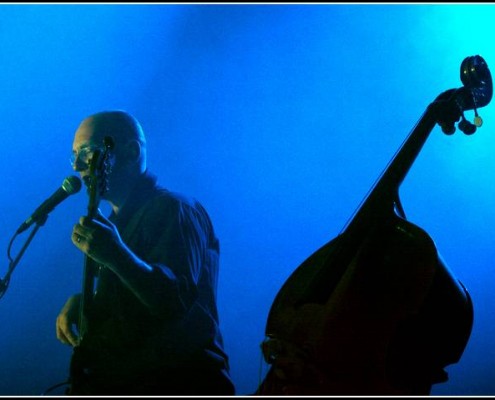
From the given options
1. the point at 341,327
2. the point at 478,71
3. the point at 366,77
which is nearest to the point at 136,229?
the point at 341,327

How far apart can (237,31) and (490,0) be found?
1761 millimetres

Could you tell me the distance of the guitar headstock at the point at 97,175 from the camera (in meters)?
1.58

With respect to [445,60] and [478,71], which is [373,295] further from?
[445,60]

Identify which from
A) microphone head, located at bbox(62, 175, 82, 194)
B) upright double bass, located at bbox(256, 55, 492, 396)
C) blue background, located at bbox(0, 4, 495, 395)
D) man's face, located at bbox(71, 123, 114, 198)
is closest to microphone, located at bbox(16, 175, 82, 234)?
microphone head, located at bbox(62, 175, 82, 194)

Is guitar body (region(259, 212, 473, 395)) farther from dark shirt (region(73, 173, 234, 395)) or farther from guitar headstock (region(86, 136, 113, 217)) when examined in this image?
guitar headstock (region(86, 136, 113, 217))

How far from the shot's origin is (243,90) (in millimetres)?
3752

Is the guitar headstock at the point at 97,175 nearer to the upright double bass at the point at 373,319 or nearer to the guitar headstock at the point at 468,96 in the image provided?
the upright double bass at the point at 373,319

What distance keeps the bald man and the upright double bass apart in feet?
1.43

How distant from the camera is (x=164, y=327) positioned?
5.32 ft

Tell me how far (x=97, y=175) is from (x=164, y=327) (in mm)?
536

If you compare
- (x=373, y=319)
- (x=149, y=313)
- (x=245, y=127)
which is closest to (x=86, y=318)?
(x=149, y=313)

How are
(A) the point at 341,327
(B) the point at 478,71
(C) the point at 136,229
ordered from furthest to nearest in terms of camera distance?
(C) the point at 136,229 → (B) the point at 478,71 → (A) the point at 341,327

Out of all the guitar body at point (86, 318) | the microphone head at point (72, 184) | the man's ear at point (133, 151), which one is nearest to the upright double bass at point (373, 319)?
the guitar body at point (86, 318)

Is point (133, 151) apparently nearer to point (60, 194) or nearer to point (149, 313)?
point (60, 194)
